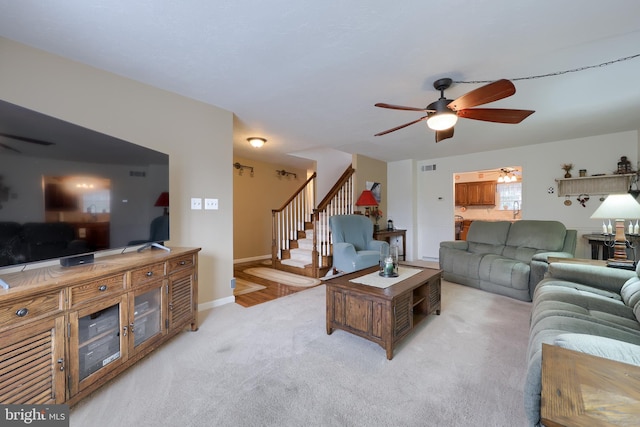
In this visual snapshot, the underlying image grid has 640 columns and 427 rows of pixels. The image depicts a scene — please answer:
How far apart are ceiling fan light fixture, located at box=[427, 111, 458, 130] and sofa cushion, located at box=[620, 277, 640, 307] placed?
5.67ft

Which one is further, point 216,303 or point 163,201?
point 216,303

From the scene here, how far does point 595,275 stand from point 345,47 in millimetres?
2769

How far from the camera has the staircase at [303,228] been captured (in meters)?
4.67

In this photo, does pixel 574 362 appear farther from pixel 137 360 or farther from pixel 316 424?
pixel 137 360

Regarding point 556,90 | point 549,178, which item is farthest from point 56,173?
point 549,178

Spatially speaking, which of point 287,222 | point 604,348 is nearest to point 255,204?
point 287,222

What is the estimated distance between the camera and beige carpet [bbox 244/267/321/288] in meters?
4.09

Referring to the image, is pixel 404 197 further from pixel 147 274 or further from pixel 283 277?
pixel 147 274

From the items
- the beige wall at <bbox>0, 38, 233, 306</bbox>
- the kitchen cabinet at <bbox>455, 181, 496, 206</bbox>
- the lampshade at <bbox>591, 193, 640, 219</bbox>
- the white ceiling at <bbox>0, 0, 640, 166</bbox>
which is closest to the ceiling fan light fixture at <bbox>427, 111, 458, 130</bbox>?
the white ceiling at <bbox>0, 0, 640, 166</bbox>

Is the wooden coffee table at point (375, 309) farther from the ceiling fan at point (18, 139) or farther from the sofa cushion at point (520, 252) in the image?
the ceiling fan at point (18, 139)

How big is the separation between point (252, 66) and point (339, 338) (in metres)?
2.49

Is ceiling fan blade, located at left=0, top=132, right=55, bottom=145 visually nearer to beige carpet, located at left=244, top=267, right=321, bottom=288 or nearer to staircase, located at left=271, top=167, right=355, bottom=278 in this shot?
beige carpet, located at left=244, top=267, right=321, bottom=288

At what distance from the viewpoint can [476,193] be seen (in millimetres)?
7762

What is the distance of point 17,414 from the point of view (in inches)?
47.3
